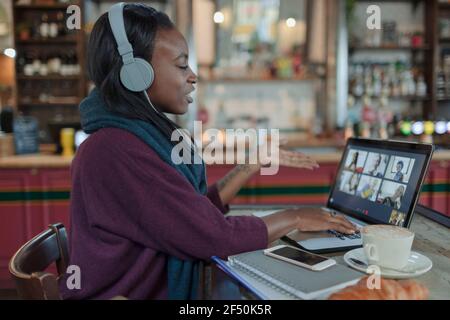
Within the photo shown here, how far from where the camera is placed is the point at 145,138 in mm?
1096

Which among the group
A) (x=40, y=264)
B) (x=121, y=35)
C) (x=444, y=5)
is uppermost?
(x=444, y=5)

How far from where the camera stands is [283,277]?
35.7 inches

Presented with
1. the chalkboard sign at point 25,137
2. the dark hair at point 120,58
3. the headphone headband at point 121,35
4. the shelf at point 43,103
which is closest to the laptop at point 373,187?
the dark hair at point 120,58

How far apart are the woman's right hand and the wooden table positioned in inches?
3.9

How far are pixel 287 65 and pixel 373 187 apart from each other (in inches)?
134

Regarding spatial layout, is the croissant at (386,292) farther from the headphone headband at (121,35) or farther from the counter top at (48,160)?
the counter top at (48,160)

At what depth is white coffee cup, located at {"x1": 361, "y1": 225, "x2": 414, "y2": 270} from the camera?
94cm

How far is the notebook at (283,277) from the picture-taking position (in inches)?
33.6

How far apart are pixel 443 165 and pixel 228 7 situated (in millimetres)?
2618

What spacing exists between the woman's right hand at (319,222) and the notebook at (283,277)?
18cm

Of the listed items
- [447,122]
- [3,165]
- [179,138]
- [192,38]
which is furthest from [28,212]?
[447,122]

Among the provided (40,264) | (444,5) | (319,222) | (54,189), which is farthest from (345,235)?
(444,5)

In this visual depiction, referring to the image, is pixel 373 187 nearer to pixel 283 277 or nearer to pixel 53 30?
pixel 283 277
